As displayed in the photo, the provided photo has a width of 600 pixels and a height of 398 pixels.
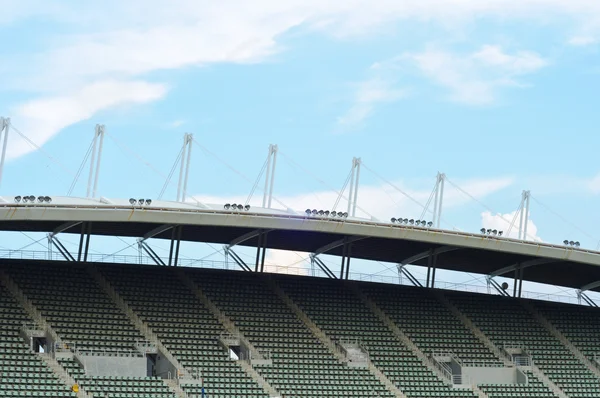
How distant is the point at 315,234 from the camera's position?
2218 inches

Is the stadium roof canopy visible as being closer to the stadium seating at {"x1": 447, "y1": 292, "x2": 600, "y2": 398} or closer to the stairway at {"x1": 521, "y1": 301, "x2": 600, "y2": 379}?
the stadium seating at {"x1": 447, "y1": 292, "x2": 600, "y2": 398}

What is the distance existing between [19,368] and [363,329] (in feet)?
60.3

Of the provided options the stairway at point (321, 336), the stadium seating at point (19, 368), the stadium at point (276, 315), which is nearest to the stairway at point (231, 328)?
the stadium at point (276, 315)

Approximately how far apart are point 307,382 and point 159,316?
26.2ft

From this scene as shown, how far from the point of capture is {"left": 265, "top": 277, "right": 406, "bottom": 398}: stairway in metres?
51.2

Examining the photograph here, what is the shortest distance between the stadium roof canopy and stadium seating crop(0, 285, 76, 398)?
4392mm

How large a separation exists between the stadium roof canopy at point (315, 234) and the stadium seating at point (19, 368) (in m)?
4.39

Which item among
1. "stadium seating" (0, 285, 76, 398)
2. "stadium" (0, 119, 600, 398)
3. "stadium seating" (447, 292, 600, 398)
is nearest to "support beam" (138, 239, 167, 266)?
"stadium" (0, 119, 600, 398)

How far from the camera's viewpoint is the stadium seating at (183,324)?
157ft

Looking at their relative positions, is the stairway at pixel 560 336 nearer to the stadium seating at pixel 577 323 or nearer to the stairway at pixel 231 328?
the stadium seating at pixel 577 323

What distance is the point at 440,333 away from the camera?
5684cm

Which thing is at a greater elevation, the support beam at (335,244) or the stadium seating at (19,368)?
the support beam at (335,244)

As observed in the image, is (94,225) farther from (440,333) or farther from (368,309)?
(440,333)

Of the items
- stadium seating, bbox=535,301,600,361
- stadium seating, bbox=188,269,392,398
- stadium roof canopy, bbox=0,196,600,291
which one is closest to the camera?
stadium roof canopy, bbox=0,196,600,291
